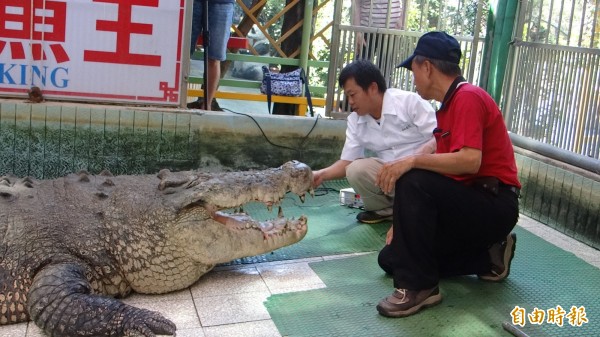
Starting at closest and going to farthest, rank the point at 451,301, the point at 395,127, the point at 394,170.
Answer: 1. the point at 394,170
2. the point at 451,301
3. the point at 395,127

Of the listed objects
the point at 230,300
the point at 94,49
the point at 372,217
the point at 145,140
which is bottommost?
the point at 230,300

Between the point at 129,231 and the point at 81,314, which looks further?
the point at 129,231

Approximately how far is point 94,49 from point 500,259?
3.90 meters

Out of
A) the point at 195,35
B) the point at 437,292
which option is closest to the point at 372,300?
the point at 437,292

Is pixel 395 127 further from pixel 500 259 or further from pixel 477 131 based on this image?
pixel 477 131

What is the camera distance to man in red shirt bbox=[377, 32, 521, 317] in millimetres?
3414

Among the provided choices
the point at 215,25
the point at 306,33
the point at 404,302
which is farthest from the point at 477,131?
the point at 306,33

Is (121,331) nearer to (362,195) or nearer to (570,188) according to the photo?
(362,195)

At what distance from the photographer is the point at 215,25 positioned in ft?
22.8

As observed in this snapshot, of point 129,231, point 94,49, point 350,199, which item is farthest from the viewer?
point 94,49

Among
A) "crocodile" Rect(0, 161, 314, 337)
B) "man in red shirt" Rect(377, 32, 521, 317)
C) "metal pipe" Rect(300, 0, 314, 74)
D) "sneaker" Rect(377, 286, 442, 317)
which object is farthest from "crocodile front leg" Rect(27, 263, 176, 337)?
"metal pipe" Rect(300, 0, 314, 74)

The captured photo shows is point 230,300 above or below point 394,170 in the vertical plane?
below

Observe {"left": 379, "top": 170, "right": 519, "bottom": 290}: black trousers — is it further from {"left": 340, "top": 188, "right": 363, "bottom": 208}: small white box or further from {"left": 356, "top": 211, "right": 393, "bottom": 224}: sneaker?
{"left": 340, "top": 188, "right": 363, "bottom": 208}: small white box

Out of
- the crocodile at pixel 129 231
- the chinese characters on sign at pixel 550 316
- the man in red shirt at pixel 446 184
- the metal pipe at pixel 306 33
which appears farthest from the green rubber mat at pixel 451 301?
the metal pipe at pixel 306 33
